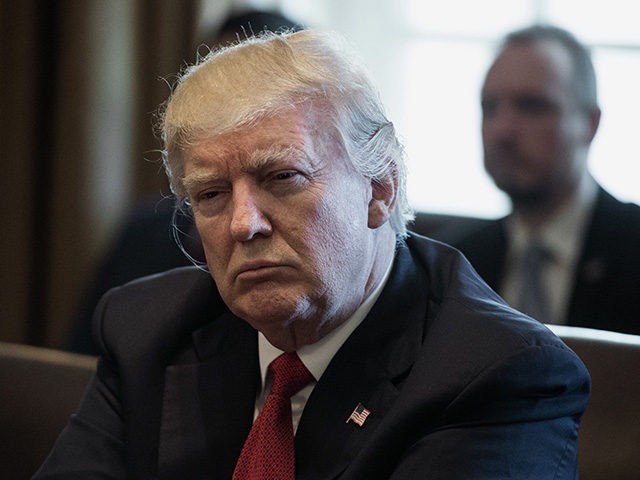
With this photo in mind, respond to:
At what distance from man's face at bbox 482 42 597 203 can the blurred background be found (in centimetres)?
88

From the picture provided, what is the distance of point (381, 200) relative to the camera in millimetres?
1815

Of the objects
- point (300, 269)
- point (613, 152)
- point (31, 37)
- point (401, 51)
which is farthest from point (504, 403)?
point (31, 37)

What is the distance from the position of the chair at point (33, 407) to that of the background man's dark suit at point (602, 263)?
1.26 meters

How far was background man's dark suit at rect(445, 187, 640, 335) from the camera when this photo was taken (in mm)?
2758

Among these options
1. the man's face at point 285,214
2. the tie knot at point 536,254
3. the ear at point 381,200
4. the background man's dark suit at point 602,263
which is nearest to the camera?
the man's face at point 285,214

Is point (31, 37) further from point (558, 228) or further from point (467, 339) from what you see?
point (467, 339)

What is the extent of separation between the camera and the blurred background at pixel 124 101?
13.2 ft

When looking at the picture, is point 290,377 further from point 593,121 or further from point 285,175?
point 593,121

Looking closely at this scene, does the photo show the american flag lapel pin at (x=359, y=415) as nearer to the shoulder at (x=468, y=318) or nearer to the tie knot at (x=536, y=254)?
the shoulder at (x=468, y=318)

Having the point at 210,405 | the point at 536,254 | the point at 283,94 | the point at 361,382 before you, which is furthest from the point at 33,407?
the point at 536,254

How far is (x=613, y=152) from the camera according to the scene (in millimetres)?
3832

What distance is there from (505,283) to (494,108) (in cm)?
52

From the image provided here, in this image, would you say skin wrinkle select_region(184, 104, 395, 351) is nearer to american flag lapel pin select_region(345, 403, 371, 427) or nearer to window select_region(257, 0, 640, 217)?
american flag lapel pin select_region(345, 403, 371, 427)

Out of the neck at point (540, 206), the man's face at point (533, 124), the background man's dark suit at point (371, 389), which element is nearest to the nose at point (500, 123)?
the man's face at point (533, 124)
